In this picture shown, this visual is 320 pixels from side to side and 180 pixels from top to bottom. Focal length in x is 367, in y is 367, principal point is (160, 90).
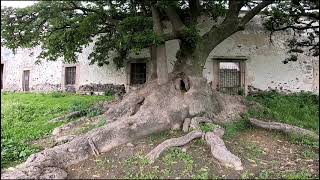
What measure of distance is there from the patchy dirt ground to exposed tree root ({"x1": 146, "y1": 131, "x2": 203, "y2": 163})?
0.30 feet

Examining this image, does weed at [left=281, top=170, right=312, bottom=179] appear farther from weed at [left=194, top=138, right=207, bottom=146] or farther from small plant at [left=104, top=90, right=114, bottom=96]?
small plant at [left=104, top=90, right=114, bottom=96]

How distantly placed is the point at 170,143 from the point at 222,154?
1.05m

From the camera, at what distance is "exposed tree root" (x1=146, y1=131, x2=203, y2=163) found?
6.69 metres

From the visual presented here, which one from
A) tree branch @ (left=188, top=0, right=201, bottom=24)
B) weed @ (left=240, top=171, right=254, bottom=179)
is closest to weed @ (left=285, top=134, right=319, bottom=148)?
weed @ (left=240, top=171, right=254, bottom=179)

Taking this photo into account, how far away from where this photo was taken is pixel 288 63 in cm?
1576

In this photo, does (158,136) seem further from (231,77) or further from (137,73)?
(137,73)

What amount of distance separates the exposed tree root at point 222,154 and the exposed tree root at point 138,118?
511mm

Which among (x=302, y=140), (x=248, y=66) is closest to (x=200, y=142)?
(x=302, y=140)

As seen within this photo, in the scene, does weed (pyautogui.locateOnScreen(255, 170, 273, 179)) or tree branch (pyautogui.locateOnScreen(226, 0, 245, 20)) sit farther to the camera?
tree branch (pyautogui.locateOnScreen(226, 0, 245, 20))

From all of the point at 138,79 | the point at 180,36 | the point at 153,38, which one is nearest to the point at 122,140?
the point at 153,38

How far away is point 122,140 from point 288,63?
34.6ft

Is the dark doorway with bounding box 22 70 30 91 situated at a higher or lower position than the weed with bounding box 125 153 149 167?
higher

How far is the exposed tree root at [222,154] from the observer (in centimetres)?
638

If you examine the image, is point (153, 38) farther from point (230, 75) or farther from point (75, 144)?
point (230, 75)
